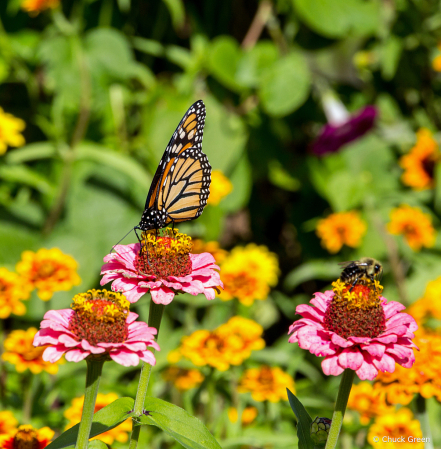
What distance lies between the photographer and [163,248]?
0.86m

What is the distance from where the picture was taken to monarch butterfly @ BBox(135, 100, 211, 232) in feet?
3.92

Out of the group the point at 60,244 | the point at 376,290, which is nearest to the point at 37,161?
the point at 60,244

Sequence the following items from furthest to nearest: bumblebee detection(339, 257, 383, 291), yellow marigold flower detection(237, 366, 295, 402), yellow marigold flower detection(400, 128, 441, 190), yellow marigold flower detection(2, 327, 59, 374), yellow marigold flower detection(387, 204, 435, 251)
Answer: yellow marigold flower detection(400, 128, 441, 190) → yellow marigold flower detection(387, 204, 435, 251) → yellow marigold flower detection(237, 366, 295, 402) → yellow marigold flower detection(2, 327, 59, 374) → bumblebee detection(339, 257, 383, 291)

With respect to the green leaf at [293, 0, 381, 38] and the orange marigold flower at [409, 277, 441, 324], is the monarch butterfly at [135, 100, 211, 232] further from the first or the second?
the green leaf at [293, 0, 381, 38]

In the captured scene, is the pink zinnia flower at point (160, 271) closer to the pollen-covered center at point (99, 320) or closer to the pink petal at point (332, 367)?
the pollen-covered center at point (99, 320)

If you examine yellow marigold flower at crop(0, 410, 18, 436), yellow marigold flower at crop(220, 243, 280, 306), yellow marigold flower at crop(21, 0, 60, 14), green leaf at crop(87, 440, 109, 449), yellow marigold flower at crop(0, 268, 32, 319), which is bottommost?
green leaf at crop(87, 440, 109, 449)

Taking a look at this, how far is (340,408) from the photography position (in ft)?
2.50

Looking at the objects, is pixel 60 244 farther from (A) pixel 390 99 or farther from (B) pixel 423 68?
(B) pixel 423 68

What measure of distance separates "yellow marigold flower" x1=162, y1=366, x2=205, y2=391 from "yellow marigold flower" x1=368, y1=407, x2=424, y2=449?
541 mm

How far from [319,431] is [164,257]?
1.12ft

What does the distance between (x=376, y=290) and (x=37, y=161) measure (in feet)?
5.80

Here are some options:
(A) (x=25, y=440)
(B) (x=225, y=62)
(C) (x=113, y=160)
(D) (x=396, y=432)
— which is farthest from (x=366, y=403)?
(B) (x=225, y=62)

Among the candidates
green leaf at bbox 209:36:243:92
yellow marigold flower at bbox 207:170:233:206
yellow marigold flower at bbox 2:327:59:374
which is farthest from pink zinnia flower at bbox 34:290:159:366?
green leaf at bbox 209:36:243:92

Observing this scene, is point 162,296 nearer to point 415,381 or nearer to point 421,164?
point 415,381
